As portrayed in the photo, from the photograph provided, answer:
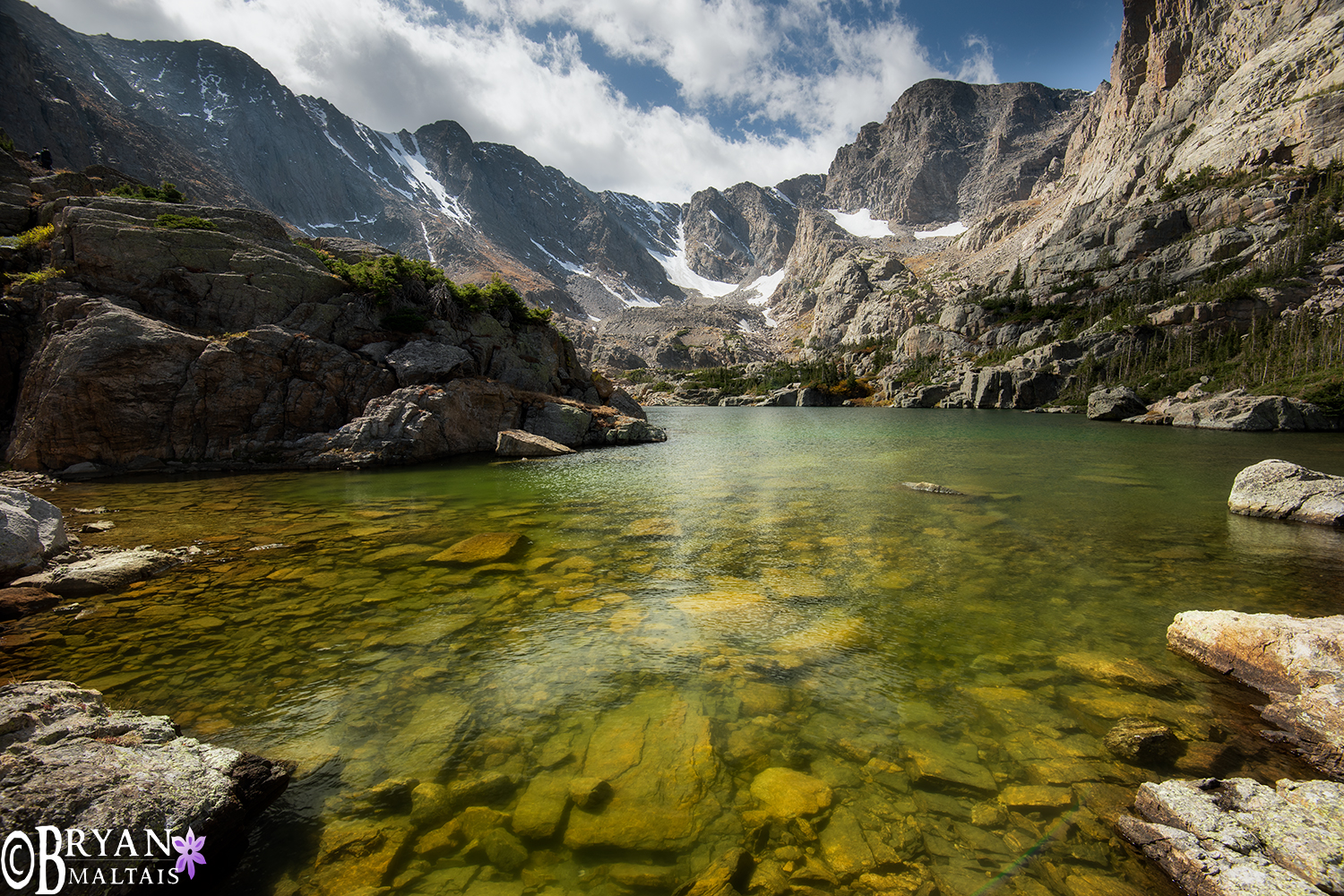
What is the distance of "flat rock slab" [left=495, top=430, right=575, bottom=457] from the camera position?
33.5 meters

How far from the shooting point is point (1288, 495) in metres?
16.3

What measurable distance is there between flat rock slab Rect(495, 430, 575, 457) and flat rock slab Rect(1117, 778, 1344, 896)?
32.1m

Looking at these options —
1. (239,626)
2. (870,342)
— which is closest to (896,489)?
(239,626)

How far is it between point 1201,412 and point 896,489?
60399mm

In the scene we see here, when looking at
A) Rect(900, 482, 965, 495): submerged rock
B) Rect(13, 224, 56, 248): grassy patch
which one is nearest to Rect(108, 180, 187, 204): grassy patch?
Rect(13, 224, 56, 248): grassy patch


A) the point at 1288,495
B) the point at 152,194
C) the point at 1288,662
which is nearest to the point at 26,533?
the point at 1288,662

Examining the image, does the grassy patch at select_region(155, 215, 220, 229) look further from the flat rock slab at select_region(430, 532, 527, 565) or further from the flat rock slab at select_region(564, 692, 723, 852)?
the flat rock slab at select_region(564, 692, 723, 852)

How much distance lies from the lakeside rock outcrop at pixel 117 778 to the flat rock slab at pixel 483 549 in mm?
7620

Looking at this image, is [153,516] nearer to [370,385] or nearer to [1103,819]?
[370,385]

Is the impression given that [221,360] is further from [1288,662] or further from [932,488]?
[1288,662]

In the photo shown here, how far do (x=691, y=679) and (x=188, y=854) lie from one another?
18.3 ft

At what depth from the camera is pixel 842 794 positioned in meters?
5.40

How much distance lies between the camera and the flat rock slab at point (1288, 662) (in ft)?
19.3

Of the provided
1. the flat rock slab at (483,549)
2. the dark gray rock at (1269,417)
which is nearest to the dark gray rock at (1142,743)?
the flat rock slab at (483,549)
